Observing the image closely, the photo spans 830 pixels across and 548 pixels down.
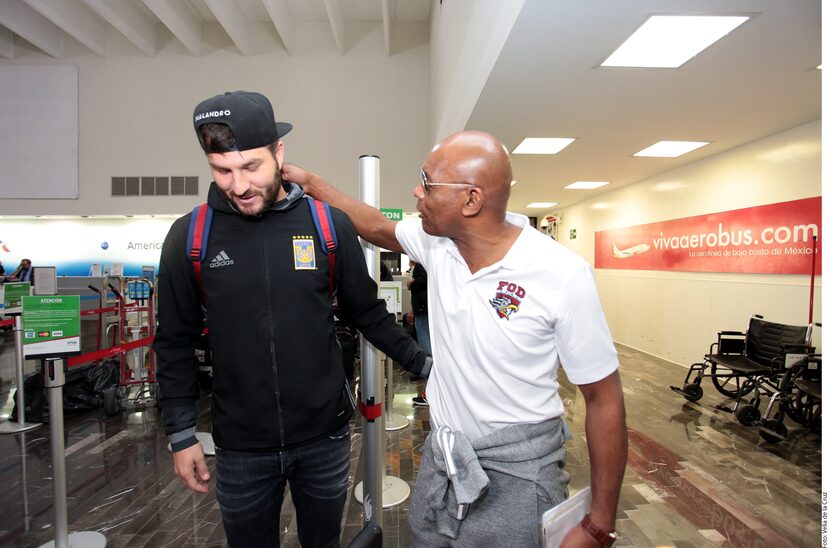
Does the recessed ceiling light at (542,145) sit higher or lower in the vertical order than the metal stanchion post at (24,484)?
higher

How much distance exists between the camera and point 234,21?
8.90m

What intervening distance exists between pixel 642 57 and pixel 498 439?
10.5 ft

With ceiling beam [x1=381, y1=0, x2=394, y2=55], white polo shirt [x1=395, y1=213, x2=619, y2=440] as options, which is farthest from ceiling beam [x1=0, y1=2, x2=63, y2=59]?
white polo shirt [x1=395, y1=213, x2=619, y2=440]

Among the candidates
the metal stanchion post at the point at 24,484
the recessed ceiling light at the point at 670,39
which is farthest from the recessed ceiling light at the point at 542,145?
the metal stanchion post at the point at 24,484

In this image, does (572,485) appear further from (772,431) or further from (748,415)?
(748,415)

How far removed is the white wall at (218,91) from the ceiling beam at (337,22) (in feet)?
0.90

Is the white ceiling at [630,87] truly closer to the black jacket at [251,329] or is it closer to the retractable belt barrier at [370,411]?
the black jacket at [251,329]

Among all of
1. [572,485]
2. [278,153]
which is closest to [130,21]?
[278,153]

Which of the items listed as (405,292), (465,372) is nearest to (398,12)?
(405,292)

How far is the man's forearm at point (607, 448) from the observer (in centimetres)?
107

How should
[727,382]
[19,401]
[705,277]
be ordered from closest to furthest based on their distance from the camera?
[19,401] → [727,382] → [705,277]

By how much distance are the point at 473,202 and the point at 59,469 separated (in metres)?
2.51

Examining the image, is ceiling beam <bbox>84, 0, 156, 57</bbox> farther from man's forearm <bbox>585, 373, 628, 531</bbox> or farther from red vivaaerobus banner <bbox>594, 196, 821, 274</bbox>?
red vivaaerobus banner <bbox>594, 196, 821, 274</bbox>

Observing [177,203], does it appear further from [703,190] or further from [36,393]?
[703,190]
